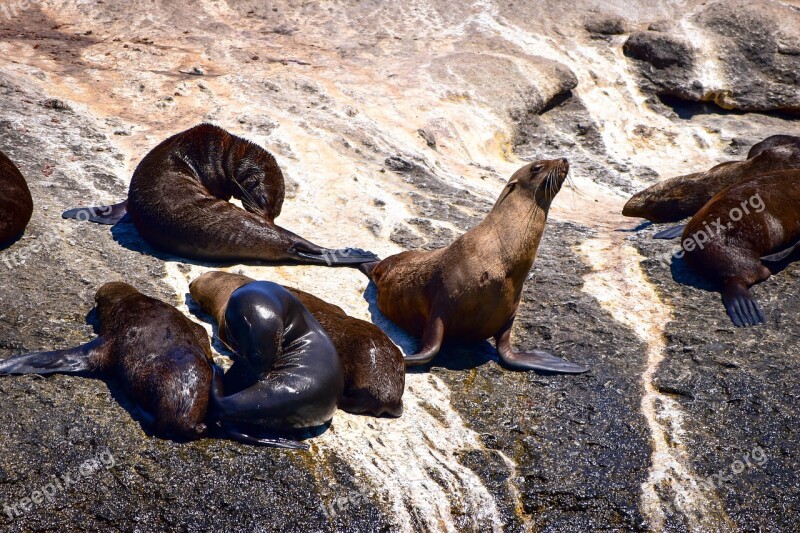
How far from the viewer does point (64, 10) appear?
44.0 ft

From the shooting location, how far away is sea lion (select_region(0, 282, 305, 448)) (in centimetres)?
480

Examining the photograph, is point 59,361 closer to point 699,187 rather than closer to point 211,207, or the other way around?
point 211,207

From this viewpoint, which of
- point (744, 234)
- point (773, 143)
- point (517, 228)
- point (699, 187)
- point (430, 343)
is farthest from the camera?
point (773, 143)

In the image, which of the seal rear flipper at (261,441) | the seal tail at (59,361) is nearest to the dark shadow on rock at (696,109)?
the seal rear flipper at (261,441)

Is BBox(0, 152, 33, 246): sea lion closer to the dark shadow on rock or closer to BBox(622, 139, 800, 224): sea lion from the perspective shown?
BBox(622, 139, 800, 224): sea lion

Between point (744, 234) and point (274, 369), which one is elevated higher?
point (744, 234)

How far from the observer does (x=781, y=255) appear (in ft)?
24.7

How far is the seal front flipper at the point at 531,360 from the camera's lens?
6.02 meters

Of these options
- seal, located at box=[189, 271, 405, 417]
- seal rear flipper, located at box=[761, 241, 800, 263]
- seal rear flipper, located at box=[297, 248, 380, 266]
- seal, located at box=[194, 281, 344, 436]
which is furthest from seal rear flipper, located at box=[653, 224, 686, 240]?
seal, located at box=[194, 281, 344, 436]

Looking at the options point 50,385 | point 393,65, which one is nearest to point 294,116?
point 393,65

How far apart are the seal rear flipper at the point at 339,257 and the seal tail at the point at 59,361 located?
271 cm

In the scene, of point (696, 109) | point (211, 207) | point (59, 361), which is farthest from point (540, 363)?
point (696, 109)

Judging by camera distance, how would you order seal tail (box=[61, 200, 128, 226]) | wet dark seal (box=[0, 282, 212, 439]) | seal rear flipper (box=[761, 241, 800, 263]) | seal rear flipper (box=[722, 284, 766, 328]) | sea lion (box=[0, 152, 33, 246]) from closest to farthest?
wet dark seal (box=[0, 282, 212, 439])
seal rear flipper (box=[722, 284, 766, 328])
sea lion (box=[0, 152, 33, 246])
seal rear flipper (box=[761, 241, 800, 263])
seal tail (box=[61, 200, 128, 226])

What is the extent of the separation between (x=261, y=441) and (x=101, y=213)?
13.4 ft
